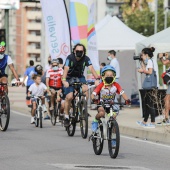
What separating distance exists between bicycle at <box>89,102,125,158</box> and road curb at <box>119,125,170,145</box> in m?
3.45

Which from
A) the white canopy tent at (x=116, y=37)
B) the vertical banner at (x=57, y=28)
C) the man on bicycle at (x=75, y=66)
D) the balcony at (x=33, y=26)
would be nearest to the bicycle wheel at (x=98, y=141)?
the man on bicycle at (x=75, y=66)

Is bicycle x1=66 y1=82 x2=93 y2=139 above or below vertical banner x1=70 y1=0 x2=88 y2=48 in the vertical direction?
below

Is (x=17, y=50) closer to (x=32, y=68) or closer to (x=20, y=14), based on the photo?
(x=20, y=14)

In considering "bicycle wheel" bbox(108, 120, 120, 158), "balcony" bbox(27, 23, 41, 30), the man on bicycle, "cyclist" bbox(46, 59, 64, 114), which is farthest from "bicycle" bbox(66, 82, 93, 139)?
"balcony" bbox(27, 23, 41, 30)

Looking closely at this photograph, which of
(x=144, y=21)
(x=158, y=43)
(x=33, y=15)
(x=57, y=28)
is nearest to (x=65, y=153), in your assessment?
(x=158, y=43)

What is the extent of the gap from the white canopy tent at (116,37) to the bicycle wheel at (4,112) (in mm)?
13609

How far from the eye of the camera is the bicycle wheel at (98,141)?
14.1 m

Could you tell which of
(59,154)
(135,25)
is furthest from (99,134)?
(135,25)

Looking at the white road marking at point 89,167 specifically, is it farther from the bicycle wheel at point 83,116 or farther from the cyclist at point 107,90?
the bicycle wheel at point 83,116

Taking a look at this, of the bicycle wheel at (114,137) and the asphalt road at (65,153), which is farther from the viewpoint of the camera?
the bicycle wheel at (114,137)

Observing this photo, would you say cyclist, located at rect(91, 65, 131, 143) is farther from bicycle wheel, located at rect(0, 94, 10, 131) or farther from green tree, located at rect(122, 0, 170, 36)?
green tree, located at rect(122, 0, 170, 36)

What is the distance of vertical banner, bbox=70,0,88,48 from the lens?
25.8 meters

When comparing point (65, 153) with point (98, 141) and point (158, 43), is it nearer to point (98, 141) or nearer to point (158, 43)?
point (98, 141)

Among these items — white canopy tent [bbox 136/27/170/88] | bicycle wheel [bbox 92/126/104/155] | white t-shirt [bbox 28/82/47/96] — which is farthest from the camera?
white canopy tent [bbox 136/27/170/88]
